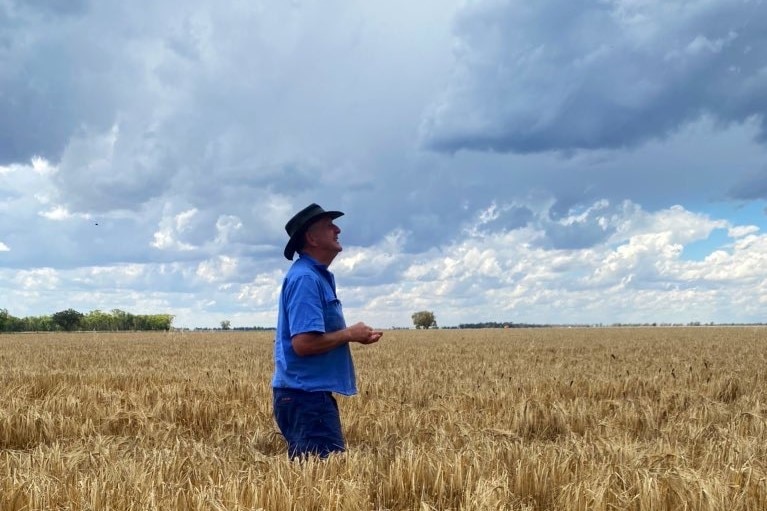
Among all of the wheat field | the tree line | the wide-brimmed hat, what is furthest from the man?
the tree line

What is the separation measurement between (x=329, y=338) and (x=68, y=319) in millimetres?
147247

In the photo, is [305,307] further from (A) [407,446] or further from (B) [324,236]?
(A) [407,446]

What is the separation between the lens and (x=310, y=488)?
380cm

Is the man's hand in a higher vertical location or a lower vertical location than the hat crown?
lower

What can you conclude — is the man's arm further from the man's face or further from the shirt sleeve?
the man's face

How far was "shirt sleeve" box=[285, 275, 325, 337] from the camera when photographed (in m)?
4.48

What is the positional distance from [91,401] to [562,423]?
6.19 m

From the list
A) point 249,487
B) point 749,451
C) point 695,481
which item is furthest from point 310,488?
point 749,451

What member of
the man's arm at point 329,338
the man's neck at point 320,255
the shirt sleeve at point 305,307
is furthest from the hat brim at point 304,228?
the man's arm at point 329,338

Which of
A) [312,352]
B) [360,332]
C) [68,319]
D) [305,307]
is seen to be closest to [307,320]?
[305,307]

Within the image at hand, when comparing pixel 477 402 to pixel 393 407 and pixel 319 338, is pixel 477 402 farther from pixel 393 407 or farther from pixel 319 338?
pixel 319 338

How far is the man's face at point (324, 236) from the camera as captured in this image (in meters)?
4.90

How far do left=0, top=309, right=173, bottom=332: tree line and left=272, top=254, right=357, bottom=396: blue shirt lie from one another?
476ft

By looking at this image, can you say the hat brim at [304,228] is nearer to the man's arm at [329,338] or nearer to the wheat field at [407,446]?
the man's arm at [329,338]
